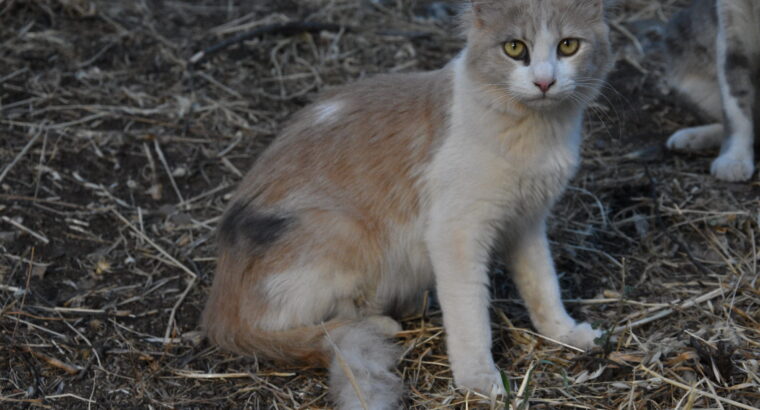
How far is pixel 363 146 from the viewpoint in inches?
134

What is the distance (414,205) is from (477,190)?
0.31 m

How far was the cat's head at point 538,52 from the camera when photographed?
2.89 m

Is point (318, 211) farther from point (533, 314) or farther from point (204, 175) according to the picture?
point (204, 175)

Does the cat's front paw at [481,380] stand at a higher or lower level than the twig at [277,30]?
higher

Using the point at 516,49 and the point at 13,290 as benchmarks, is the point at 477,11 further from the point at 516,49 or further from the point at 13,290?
the point at 13,290

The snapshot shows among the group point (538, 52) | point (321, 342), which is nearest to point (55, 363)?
point (321, 342)

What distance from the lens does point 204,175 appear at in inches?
184

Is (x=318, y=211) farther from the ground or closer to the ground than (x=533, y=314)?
farther from the ground

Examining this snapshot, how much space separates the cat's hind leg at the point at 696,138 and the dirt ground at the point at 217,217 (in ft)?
0.35

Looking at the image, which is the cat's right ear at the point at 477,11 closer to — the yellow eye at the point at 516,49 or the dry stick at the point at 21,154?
the yellow eye at the point at 516,49

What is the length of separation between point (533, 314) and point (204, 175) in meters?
2.05

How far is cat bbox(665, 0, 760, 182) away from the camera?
444 cm

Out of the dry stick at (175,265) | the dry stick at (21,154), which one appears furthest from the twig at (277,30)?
the dry stick at (175,265)

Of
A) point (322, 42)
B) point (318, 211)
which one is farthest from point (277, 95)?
point (318, 211)
